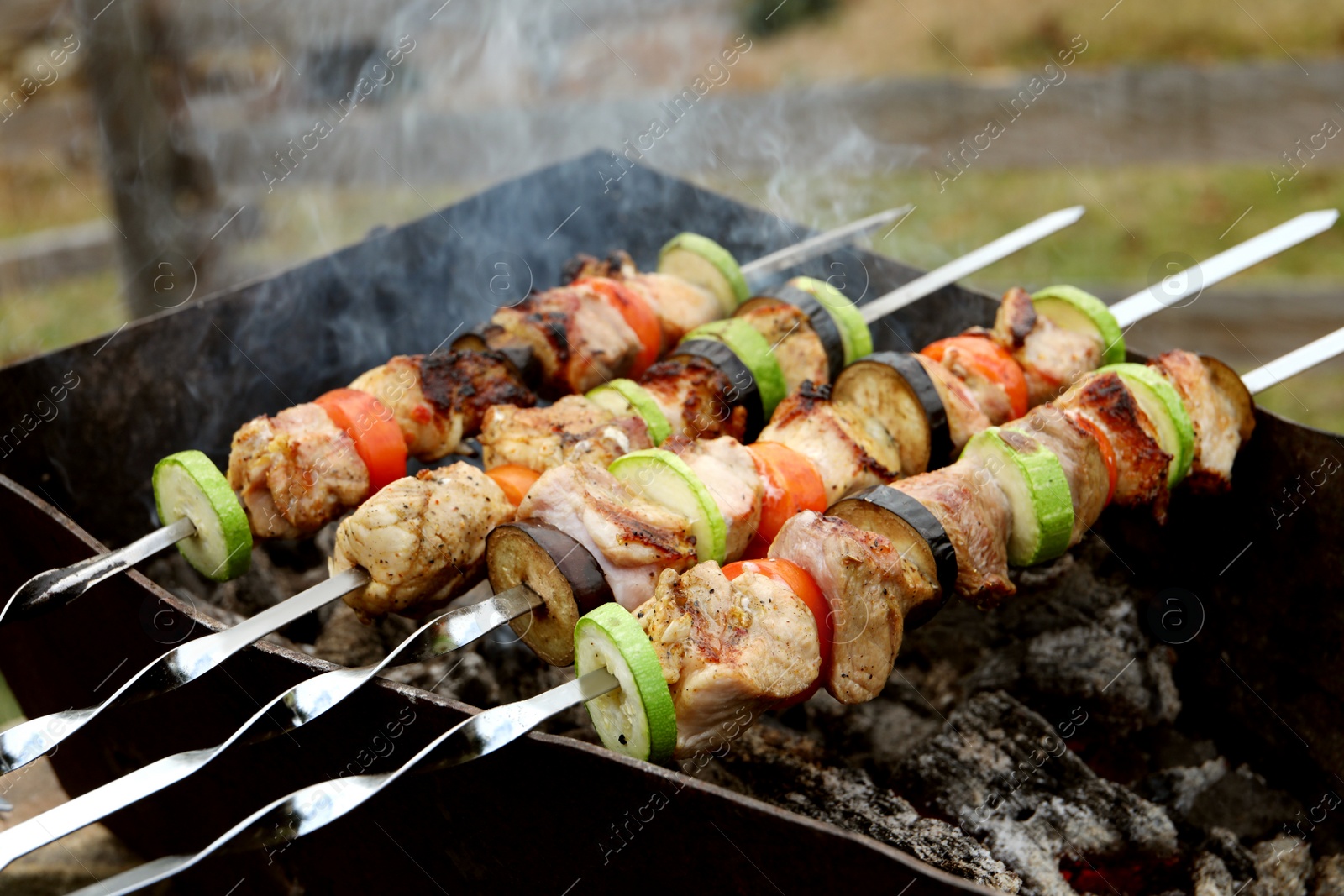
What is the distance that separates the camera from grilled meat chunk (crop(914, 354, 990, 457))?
292cm

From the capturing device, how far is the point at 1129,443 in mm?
2707

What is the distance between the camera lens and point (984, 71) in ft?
37.2

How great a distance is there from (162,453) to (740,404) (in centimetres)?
176

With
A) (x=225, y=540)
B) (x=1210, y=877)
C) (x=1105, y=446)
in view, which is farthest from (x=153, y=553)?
(x=1210, y=877)

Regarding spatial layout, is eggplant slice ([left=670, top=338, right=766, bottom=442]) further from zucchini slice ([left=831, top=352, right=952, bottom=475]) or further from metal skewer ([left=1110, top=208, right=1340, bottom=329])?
metal skewer ([left=1110, top=208, right=1340, bottom=329])

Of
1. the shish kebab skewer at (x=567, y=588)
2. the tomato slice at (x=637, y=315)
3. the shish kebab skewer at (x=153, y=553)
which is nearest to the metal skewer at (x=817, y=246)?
the tomato slice at (x=637, y=315)

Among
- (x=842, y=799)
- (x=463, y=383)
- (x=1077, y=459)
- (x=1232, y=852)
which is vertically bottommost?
(x=1232, y=852)

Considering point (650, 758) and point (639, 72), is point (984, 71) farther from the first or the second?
point (650, 758)

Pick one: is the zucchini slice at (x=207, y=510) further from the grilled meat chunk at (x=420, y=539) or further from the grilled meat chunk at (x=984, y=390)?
the grilled meat chunk at (x=984, y=390)

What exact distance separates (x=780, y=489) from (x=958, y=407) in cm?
66

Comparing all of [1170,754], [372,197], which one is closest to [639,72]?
[372,197]

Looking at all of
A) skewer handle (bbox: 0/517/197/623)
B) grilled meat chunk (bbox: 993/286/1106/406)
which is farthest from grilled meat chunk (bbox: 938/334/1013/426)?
skewer handle (bbox: 0/517/197/623)

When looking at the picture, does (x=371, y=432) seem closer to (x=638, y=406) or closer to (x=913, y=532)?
(x=638, y=406)

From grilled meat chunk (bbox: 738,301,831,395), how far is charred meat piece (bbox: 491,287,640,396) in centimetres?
43
